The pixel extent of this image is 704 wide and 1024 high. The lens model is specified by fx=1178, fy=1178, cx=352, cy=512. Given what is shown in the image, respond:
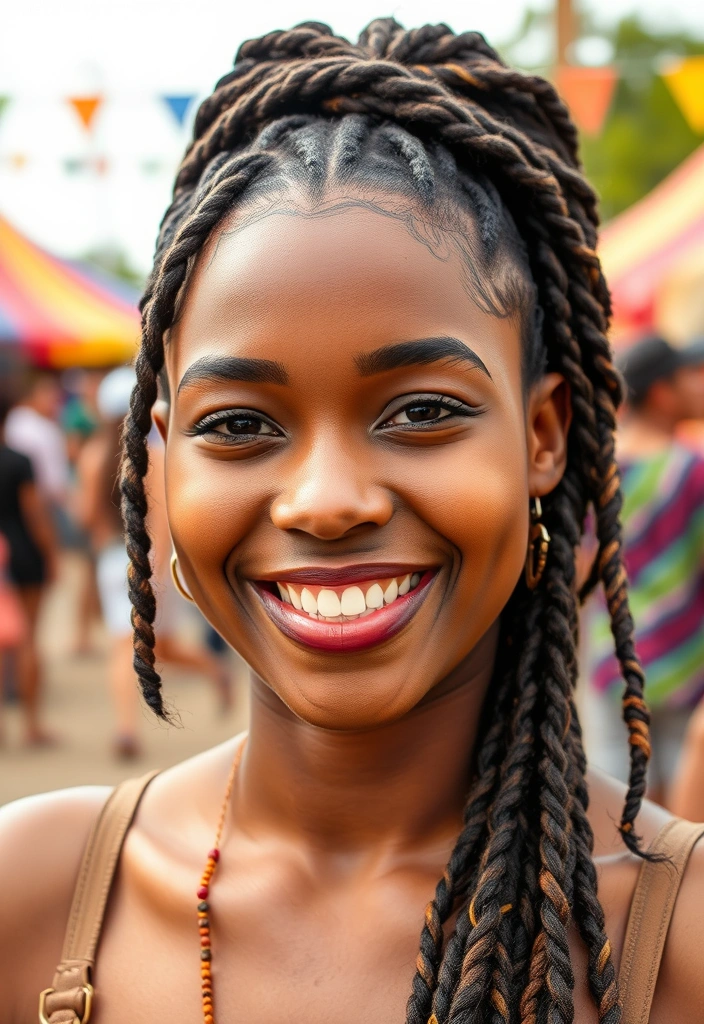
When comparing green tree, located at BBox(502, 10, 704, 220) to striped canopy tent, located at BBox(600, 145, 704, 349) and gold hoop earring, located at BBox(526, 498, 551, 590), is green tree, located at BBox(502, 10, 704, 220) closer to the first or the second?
striped canopy tent, located at BBox(600, 145, 704, 349)

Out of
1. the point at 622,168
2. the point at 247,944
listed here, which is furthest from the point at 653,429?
the point at 622,168

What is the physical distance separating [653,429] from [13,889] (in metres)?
3.32

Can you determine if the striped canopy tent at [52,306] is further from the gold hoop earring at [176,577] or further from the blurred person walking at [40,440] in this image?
the gold hoop earring at [176,577]

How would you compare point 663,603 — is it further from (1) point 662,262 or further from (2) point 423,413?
(1) point 662,262

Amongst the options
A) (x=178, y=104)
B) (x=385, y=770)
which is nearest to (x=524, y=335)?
(x=385, y=770)

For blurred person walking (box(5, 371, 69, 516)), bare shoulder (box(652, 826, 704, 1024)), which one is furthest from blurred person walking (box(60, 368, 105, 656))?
bare shoulder (box(652, 826, 704, 1024))

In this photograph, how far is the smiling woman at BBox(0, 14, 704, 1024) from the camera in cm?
150

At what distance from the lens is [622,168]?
2888 centimetres

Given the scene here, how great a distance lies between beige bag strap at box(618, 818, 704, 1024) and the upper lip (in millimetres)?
526

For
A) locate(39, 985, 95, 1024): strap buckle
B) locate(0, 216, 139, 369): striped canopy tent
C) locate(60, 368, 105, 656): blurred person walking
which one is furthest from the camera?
locate(0, 216, 139, 369): striped canopy tent

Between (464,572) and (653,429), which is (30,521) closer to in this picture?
(653,429)

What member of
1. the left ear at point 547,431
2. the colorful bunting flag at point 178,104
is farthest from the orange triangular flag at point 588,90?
the left ear at point 547,431

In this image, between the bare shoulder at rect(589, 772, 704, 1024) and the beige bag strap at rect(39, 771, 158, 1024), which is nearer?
the bare shoulder at rect(589, 772, 704, 1024)

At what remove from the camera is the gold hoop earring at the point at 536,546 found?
1709 millimetres
